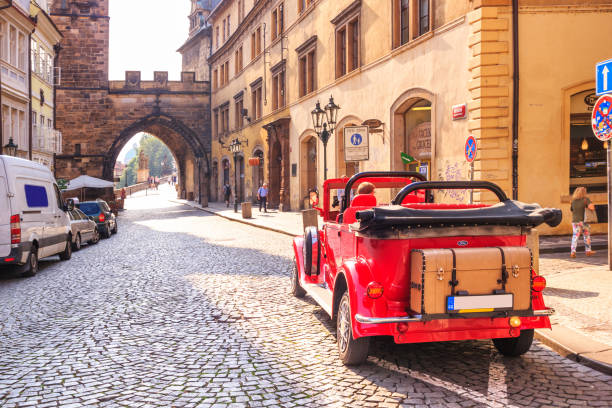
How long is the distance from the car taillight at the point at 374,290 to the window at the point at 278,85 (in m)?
26.7

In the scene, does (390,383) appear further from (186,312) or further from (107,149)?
(107,149)

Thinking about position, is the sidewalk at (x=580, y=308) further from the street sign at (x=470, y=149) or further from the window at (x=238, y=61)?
the window at (x=238, y=61)

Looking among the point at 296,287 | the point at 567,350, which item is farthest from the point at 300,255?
the point at 567,350

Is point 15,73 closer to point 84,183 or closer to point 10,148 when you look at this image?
point 10,148

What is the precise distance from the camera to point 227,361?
4.63 meters

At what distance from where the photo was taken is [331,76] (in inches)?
919

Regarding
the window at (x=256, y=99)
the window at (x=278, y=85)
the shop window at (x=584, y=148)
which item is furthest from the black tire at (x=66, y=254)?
the window at (x=256, y=99)

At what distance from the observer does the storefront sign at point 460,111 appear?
46.7 feet

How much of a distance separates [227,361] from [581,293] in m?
4.72

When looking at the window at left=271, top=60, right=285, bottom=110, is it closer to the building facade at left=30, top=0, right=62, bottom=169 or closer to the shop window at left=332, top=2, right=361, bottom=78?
the shop window at left=332, top=2, right=361, bottom=78

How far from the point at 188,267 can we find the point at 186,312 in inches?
156

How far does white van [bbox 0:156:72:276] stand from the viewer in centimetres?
941

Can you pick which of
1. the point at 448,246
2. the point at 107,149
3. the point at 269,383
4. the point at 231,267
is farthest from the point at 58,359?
the point at 107,149

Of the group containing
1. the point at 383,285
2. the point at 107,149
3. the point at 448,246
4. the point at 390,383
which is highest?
the point at 107,149
